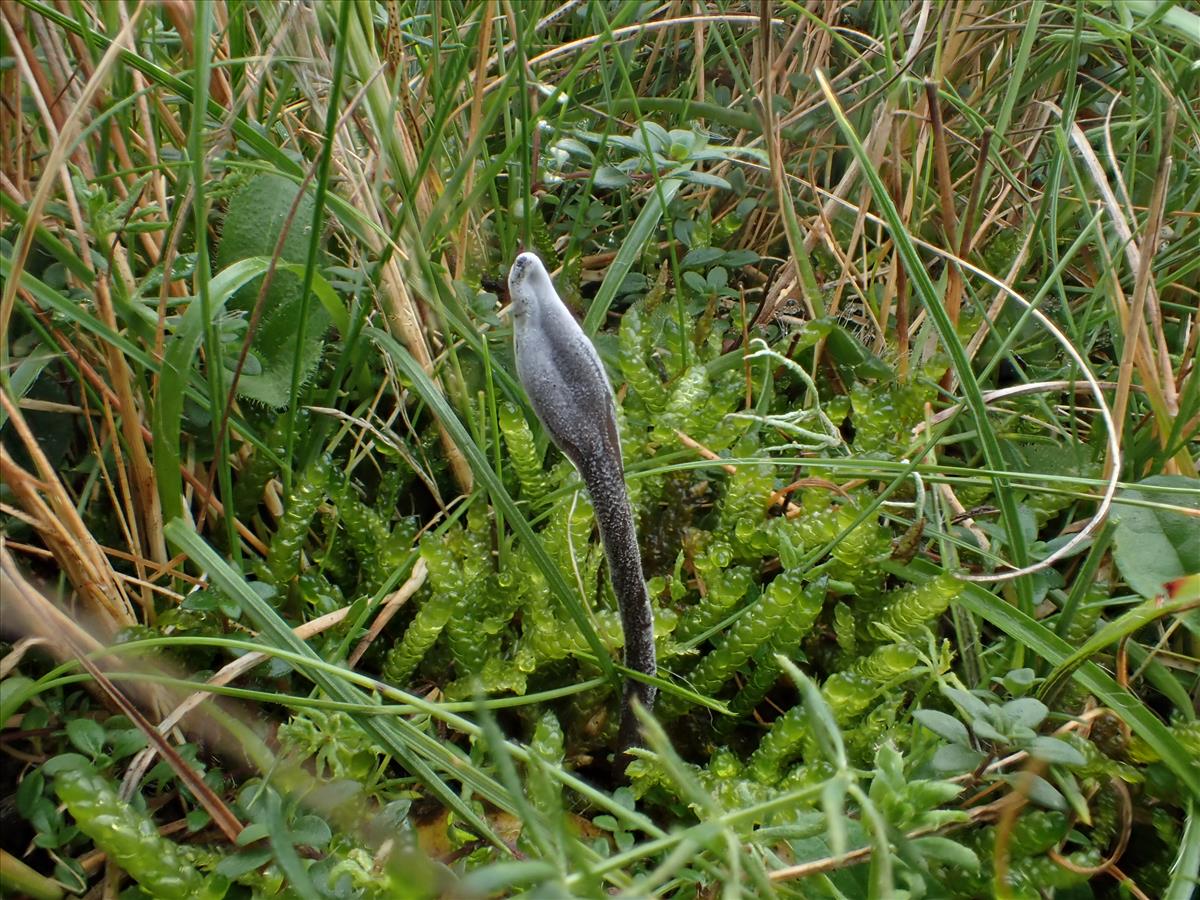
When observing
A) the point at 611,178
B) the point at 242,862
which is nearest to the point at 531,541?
the point at 242,862

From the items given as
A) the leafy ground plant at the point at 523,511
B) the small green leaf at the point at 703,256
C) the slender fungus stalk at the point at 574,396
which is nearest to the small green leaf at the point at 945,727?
the leafy ground plant at the point at 523,511

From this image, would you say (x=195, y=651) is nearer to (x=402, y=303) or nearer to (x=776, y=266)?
(x=402, y=303)

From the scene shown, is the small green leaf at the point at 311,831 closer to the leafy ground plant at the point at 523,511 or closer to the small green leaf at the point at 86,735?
the leafy ground plant at the point at 523,511

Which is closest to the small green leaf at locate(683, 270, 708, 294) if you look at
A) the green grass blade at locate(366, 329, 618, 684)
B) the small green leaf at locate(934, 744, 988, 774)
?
the green grass blade at locate(366, 329, 618, 684)

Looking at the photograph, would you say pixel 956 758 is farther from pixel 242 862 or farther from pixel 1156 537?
pixel 242 862

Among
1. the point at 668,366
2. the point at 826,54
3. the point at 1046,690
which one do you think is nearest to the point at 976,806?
the point at 1046,690

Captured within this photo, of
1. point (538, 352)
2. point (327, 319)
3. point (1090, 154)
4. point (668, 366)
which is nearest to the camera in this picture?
point (538, 352)

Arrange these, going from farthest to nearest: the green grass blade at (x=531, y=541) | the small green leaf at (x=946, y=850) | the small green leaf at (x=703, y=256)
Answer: the small green leaf at (x=703, y=256) < the green grass blade at (x=531, y=541) < the small green leaf at (x=946, y=850)
